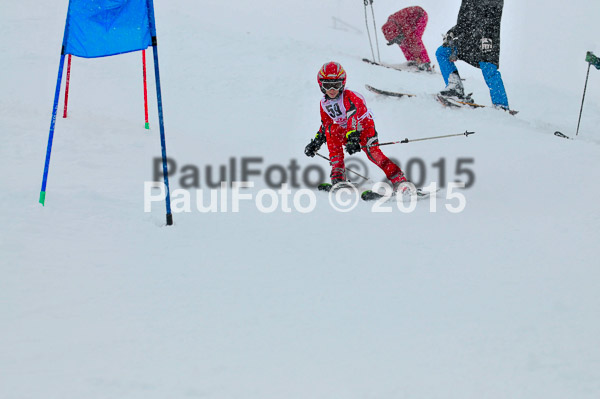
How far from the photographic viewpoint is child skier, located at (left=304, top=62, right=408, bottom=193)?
6074mm

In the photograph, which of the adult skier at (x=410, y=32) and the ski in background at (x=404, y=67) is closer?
the ski in background at (x=404, y=67)

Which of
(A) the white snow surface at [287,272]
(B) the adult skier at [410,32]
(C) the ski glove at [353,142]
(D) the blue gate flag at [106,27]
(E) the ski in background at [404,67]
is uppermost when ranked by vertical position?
(B) the adult skier at [410,32]

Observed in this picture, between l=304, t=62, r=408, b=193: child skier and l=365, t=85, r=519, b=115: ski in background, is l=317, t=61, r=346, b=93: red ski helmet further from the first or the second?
l=365, t=85, r=519, b=115: ski in background

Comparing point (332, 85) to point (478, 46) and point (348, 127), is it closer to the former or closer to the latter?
point (348, 127)

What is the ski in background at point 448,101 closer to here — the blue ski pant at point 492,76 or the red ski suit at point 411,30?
the blue ski pant at point 492,76

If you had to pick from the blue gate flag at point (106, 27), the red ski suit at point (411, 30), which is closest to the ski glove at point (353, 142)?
the blue gate flag at point (106, 27)

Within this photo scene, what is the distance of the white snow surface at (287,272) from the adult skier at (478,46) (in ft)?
1.85

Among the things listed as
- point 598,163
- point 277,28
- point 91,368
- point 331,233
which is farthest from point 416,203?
point 277,28

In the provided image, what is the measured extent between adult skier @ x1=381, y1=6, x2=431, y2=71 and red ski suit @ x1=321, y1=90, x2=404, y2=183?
21.7 feet

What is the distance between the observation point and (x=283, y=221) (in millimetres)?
5008

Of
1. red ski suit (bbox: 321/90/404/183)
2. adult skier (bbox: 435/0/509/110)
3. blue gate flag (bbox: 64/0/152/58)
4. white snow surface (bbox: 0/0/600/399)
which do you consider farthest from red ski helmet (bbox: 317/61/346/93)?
adult skier (bbox: 435/0/509/110)

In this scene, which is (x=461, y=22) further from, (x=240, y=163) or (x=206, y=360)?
(x=206, y=360)

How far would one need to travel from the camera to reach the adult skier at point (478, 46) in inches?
355

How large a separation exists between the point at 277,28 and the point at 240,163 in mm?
8565
